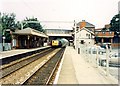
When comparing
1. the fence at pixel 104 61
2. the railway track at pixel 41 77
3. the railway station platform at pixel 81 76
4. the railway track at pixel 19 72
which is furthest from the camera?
the railway track at pixel 19 72

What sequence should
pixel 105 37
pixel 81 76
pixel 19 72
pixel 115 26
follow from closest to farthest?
1. pixel 81 76
2. pixel 19 72
3. pixel 105 37
4. pixel 115 26

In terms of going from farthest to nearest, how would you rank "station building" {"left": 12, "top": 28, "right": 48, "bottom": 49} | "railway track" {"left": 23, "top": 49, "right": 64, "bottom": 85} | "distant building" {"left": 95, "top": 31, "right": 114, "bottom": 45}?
"distant building" {"left": 95, "top": 31, "right": 114, "bottom": 45} → "station building" {"left": 12, "top": 28, "right": 48, "bottom": 49} → "railway track" {"left": 23, "top": 49, "right": 64, "bottom": 85}

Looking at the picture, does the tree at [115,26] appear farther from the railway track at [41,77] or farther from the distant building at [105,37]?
the railway track at [41,77]

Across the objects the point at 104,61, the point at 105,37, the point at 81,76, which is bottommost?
the point at 81,76

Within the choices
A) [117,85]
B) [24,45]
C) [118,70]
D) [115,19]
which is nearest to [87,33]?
[115,19]

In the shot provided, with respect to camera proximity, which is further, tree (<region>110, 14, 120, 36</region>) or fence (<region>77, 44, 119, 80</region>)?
tree (<region>110, 14, 120, 36</region>)

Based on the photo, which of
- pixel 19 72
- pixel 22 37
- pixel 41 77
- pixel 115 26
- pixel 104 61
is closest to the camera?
pixel 104 61

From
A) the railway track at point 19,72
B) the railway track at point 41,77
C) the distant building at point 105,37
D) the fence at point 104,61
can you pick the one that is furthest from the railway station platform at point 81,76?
the distant building at point 105,37

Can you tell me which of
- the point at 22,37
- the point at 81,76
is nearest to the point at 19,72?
the point at 81,76

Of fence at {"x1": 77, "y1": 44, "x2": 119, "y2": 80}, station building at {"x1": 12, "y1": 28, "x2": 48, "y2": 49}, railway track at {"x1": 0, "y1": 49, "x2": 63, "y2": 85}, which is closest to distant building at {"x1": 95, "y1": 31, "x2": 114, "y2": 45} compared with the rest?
station building at {"x1": 12, "y1": 28, "x2": 48, "y2": 49}

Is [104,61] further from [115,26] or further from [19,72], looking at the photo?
[115,26]

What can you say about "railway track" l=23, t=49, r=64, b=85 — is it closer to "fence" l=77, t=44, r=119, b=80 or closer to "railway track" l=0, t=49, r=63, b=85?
"railway track" l=0, t=49, r=63, b=85

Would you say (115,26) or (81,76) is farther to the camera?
(115,26)

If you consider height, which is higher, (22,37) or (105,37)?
(105,37)
